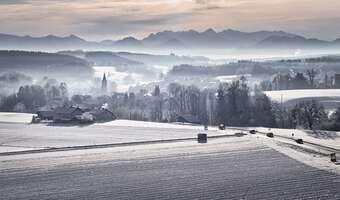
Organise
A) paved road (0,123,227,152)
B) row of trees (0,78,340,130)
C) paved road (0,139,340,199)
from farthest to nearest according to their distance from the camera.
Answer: row of trees (0,78,340,130) < paved road (0,123,227,152) < paved road (0,139,340,199)

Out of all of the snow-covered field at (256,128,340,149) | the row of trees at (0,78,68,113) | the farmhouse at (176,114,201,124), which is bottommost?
the snow-covered field at (256,128,340,149)

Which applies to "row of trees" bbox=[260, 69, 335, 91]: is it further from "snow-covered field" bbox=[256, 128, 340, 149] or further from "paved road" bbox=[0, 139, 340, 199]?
"paved road" bbox=[0, 139, 340, 199]

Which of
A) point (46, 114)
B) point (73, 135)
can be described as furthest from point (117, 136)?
point (46, 114)

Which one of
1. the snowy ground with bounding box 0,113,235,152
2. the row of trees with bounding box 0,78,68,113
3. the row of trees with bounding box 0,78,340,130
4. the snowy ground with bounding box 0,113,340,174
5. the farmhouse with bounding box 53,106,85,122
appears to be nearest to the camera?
the snowy ground with bounding box 0,113,340,174

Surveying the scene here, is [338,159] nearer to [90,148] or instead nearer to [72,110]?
[90,148]

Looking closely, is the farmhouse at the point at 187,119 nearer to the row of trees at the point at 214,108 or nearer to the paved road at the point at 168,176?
the row of trees at the point at 214,108

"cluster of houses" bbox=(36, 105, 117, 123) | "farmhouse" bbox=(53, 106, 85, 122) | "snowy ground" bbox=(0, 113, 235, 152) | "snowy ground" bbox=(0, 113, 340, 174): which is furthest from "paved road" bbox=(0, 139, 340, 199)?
"farmhouse" bbox=(53, 106, 85, 122)

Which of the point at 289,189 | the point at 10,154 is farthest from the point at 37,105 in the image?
the point at 289,189
